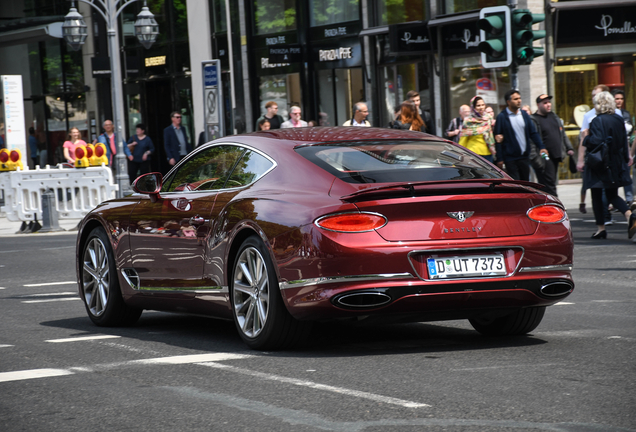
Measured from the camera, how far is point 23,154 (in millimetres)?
24000

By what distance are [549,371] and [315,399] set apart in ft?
4.39

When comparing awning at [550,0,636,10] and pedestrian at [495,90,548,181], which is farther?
awning at [550,0,636,10]

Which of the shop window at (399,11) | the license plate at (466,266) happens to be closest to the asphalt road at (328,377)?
the license plate at (466,266)

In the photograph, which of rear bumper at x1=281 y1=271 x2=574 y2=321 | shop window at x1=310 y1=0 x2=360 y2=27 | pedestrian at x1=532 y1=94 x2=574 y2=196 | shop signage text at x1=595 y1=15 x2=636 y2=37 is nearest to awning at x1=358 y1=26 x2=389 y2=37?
shop window at x1=310 y1=0 x2=360 y2=27

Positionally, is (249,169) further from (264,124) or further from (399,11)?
(399,11)

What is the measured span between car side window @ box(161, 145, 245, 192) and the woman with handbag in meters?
7.79

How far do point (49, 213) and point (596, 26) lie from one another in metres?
12.6

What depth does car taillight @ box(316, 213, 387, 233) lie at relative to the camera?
6.25 metres

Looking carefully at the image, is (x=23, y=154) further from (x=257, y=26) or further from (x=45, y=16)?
(x=45, y=16)

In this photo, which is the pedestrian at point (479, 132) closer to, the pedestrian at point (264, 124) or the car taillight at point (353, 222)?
the pedestrian at point (264, 124)

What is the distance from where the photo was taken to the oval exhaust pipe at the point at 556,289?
6570 millimetres

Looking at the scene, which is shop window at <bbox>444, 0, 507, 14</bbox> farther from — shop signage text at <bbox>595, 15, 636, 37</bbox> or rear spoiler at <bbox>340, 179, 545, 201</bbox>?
rear spoiler at <bbox>340, 179, 545, 201</bbox>

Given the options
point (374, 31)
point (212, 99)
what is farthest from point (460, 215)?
point (374, 31)

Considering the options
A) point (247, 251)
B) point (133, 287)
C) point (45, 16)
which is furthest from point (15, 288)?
point (45, 16)
